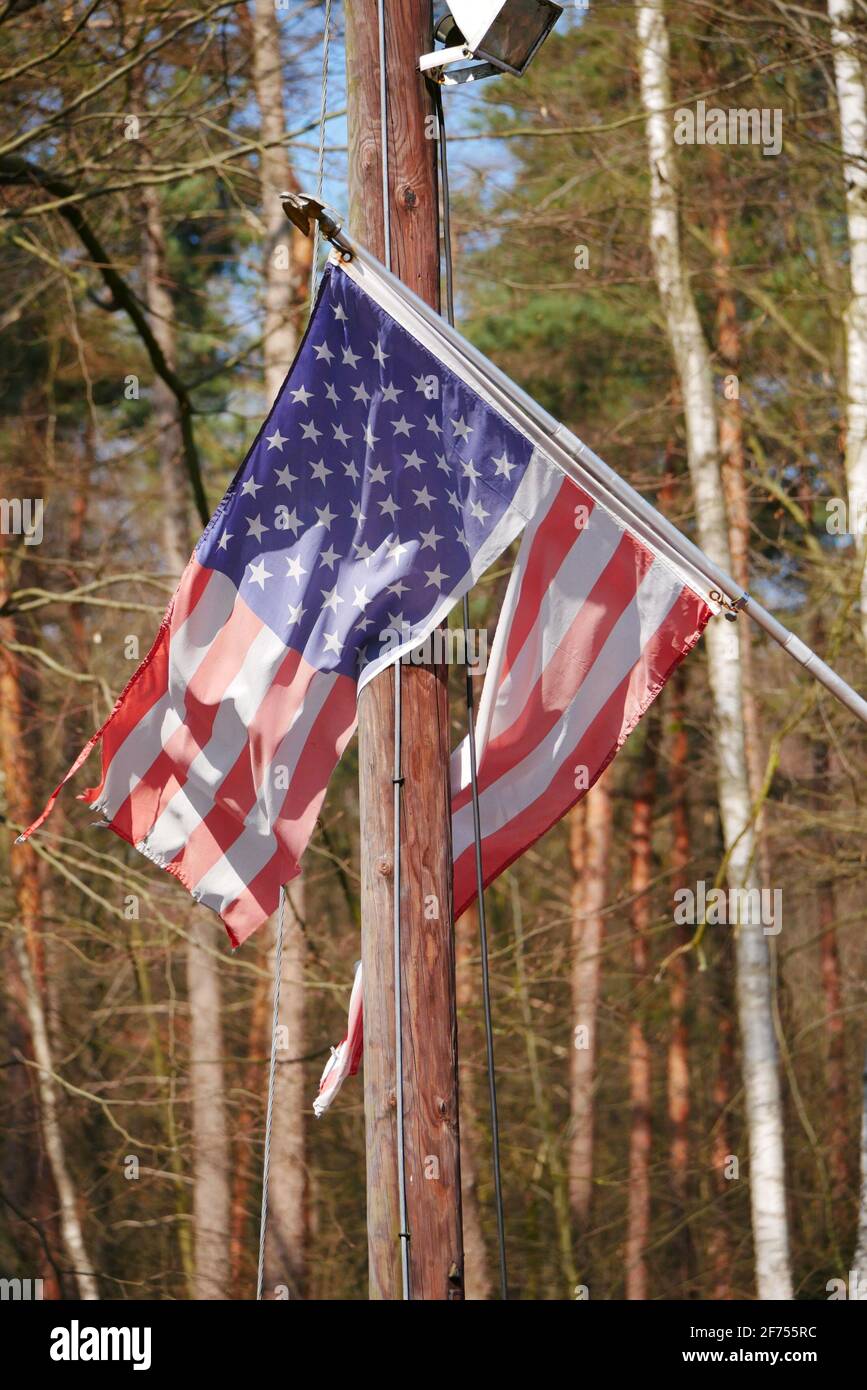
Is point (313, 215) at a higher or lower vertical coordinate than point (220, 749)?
higher

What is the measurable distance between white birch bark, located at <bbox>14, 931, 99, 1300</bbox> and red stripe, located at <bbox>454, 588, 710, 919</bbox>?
9436mm

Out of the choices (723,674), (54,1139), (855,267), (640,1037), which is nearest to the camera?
(855,267)

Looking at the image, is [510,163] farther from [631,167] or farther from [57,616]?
[57,616]

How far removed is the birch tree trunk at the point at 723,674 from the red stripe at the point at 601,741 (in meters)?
6.88

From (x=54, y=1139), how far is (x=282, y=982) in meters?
4.08

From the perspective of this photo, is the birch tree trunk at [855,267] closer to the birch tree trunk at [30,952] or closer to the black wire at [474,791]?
the black wire at [474,791]

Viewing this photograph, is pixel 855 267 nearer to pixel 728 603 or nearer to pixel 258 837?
pixel 728 603

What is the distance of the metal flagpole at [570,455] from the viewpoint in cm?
470

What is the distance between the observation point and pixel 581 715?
499 centimetres

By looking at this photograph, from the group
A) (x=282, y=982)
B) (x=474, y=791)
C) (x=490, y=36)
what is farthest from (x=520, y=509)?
(x=282, y=982)

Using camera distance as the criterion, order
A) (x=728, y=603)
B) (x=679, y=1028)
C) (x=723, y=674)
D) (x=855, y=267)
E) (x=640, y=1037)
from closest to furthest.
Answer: (x=728, y=603) → (x=855, y=267) → (x=723, y=674) → (x=640, y=1037) → (x=679, y=1028)

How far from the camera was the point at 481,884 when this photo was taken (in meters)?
5.07

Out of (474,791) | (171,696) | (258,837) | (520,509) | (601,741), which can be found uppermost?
(520,509)

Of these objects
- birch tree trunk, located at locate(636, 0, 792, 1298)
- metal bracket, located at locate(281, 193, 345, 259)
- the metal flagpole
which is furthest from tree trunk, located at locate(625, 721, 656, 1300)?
metal bracket, located at locate(281, 193, 345, 259)
